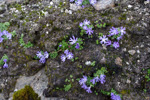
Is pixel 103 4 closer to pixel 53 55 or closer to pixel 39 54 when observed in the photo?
pixel 53 55

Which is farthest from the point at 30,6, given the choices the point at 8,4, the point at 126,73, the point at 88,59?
the point at 126,73

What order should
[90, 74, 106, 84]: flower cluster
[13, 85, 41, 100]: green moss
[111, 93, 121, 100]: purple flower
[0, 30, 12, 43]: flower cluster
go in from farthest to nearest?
[0, 30, 12, 43]: flower cluster < [13, 85, 41, 100]: green moss < [90, 74, 106, 84]: flower cluster < [111, 93, 121, 100]: purple flower

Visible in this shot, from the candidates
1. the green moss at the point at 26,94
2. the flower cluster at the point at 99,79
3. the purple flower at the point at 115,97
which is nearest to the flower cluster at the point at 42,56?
the green moss at the point at 26,94

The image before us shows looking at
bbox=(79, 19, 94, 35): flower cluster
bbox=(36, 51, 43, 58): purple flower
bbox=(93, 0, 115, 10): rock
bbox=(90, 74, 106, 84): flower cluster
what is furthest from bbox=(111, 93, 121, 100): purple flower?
bbox=(93, 0, 115, 10): rock

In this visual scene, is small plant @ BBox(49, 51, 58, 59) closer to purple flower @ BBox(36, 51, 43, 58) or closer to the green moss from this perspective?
purple flower @ BBox(36, 51, 43, 58)

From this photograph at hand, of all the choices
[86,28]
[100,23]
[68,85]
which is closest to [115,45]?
[100,23]

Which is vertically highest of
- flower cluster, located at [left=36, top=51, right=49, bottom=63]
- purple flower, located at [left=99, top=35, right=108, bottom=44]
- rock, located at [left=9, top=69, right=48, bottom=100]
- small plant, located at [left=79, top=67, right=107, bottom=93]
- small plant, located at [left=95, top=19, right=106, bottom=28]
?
small plant, located at [left=95, top=19, right=106, bottom=28]

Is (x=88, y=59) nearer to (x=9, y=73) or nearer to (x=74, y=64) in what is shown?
(x=74, y=64)

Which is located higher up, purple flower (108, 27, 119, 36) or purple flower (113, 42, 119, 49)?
purple flower (108, 27, 119, 36)
